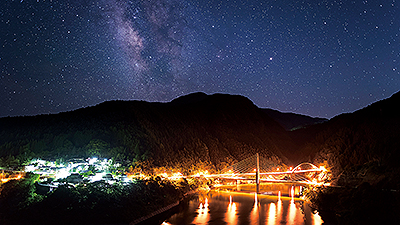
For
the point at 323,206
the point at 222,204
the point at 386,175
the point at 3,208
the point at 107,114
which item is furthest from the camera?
the point at 107,114

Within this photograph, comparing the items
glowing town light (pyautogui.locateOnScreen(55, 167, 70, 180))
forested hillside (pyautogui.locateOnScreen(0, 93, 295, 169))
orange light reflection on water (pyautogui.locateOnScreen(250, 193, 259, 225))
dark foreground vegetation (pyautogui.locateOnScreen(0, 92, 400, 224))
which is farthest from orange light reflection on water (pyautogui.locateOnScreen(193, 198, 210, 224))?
forested hillside (pyautogui.locateOnScreen(0, 93, 295, 169))

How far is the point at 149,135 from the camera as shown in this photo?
8581 cm

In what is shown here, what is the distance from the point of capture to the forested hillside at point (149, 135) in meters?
68.8

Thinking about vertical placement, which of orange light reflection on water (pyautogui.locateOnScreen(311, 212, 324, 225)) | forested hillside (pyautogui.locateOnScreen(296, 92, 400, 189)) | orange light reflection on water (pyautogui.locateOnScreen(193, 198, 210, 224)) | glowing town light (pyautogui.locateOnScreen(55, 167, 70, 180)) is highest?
forested hillside (pyautogui.locateOnScreen(296, 92, 400, 189))

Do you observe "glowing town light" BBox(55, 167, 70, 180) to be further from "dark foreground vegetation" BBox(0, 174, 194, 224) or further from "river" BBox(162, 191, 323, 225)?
"river" BBox(162, 191, 323, 225)

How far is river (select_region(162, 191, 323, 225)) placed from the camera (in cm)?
3488

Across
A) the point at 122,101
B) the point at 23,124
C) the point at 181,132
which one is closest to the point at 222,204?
the point at 181,132

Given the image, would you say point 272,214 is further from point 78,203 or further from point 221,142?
point 221,142

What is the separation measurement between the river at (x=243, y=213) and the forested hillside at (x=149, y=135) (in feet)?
87.3

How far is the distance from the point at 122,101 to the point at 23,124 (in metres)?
34.8

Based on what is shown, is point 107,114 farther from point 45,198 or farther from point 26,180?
point 45,198

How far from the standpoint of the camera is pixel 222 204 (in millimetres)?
48000

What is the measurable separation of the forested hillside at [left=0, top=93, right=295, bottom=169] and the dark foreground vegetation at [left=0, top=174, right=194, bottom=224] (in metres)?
24.7

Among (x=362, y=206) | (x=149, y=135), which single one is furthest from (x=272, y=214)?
(x=149, y=135)
